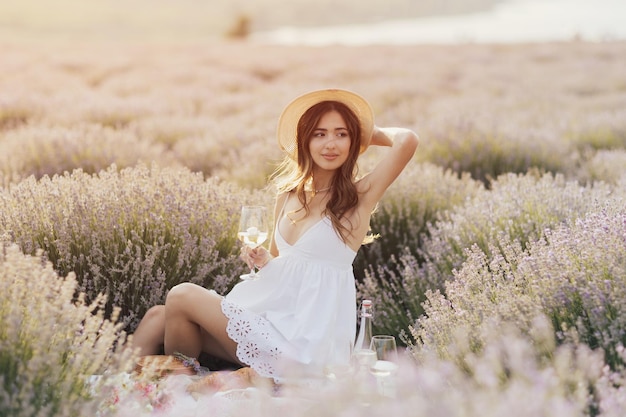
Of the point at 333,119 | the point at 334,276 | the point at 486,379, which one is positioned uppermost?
the point at 333,119

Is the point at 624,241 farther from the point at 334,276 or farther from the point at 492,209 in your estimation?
the point at 492,209

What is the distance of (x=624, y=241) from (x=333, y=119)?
1456 mm

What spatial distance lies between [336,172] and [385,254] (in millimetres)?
1441

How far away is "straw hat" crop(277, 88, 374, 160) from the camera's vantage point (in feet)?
11.9

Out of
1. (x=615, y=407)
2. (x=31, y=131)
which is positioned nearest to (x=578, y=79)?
(x=31, y=131)

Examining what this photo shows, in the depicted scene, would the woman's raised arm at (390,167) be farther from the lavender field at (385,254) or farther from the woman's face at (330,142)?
the lavender field at (385,254)

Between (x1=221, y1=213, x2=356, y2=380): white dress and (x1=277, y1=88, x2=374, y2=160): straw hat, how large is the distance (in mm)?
497

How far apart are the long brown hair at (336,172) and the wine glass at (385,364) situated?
0.56m

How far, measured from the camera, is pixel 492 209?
14.3 feet

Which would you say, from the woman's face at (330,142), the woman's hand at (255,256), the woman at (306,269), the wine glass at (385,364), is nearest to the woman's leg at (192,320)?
the woman at (306,269)

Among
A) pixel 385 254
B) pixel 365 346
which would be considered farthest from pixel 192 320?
pixel 385 254

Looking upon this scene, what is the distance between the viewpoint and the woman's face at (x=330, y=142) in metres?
3.61

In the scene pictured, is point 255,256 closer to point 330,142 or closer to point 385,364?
point 330,142

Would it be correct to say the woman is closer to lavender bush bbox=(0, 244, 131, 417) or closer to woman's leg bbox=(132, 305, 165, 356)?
woman's leg bbox=(132, 305, 165, 356)
